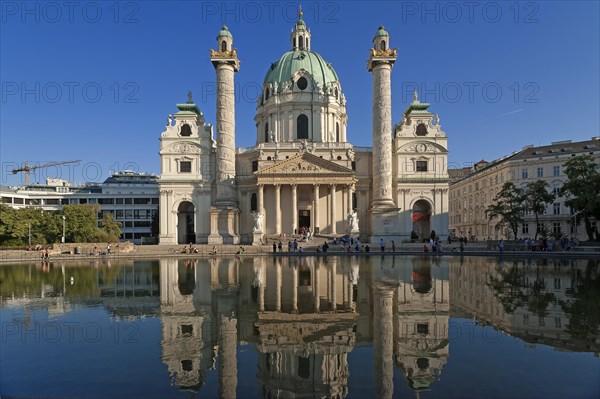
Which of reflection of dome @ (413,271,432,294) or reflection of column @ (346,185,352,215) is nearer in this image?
reflection of dome @ (413,271,432,294)

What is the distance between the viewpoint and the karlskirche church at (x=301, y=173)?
2111 inches

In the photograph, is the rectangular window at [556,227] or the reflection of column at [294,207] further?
the rectangular window at [556,227]

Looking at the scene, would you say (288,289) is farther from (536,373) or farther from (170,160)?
(170,160)

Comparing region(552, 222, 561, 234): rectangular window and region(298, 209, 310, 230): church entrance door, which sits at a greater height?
region(298, 209, 310, 230): church entrance door

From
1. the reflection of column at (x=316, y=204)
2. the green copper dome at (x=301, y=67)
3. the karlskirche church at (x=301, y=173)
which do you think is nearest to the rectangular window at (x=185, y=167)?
the karlskirche church at (x=301, y=173)

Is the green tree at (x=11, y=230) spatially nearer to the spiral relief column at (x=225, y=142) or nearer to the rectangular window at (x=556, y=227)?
the spiral relief column at (x=225, y=142)

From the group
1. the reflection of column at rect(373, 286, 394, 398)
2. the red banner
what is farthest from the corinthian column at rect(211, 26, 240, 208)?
the reflection of column at rect(373, 286, 394, 398)

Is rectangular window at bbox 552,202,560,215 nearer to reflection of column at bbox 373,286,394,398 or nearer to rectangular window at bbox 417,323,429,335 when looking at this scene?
reflection of column at bbox 373,286,394,398

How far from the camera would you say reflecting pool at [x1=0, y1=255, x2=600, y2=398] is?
6.89 meters

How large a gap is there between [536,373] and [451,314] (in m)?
4.56

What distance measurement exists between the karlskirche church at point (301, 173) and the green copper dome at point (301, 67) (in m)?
2.25

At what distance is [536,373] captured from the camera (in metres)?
7.23

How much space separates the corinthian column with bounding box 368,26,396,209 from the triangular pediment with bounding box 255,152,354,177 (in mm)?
4382

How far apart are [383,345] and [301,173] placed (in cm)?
4551
